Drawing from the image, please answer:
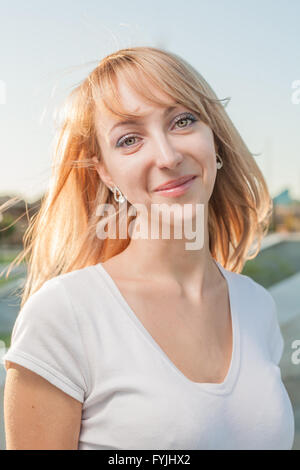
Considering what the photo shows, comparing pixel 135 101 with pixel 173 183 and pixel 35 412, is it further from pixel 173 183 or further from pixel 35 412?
pixel 35 412

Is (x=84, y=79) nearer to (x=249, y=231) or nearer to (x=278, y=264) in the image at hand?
(x=249, y=231)

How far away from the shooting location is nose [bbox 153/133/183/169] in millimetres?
1347

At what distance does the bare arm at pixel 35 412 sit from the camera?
121 centimetres

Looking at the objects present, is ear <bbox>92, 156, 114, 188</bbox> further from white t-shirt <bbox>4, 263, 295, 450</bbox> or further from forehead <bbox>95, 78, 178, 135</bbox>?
white t-shirt <bbox>4, 263, 295, 450</bbox>

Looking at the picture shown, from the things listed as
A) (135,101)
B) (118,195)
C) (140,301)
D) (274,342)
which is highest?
(135,101)

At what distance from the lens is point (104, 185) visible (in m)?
1.62

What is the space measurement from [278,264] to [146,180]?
9356 millimetres

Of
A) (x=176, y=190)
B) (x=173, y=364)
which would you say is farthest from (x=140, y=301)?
(x=176, y=190)

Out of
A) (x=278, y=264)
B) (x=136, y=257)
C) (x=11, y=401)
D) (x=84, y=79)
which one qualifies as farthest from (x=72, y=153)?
(x=278, y=264)

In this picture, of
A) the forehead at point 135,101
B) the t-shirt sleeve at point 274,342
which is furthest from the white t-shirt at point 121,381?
the forehead at point 135,101

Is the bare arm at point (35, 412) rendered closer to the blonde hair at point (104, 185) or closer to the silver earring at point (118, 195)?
the blonde hair at point (104, 185)

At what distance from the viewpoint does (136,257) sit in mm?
1541

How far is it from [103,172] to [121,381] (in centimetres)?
59

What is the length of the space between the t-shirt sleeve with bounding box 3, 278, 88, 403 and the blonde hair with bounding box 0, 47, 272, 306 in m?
0.35
